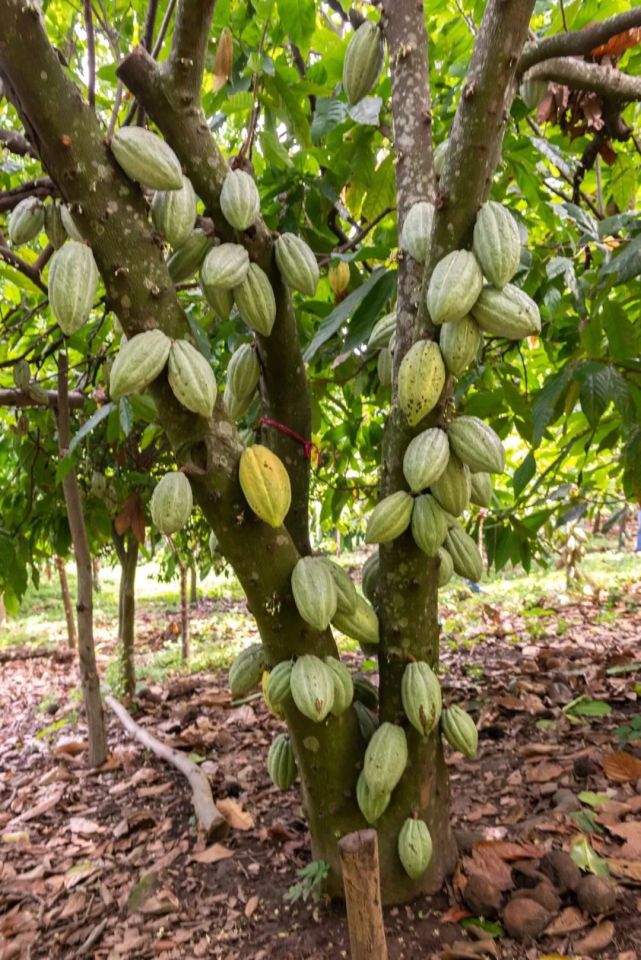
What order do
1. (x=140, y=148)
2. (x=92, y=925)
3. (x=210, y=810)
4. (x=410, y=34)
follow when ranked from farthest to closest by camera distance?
(x=210, y=810), (x=92, y=925), (x=410, y=34), (x=140, y=148)

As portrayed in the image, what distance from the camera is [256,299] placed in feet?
4.44

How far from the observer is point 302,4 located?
182 centimetres

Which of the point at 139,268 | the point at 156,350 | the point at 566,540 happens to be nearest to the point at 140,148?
the point at 139,268

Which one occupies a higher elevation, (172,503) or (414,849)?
(172,503)

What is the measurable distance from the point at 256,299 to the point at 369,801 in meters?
1.07

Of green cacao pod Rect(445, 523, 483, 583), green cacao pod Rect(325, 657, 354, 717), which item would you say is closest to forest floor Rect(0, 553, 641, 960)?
green cacao pod Rect(325, 657, 354, 717)

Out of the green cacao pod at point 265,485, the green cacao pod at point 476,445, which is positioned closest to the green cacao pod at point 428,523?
the green cacao pod at point 476,445

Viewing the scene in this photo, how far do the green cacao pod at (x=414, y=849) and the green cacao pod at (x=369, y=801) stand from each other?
7 centimetres

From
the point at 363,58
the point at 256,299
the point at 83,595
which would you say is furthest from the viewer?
the point at 83,595

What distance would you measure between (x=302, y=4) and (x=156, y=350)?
1191 mm

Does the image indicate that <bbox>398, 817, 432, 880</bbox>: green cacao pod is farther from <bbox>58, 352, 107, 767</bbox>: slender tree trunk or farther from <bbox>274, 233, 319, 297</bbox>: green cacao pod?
<bbox>58, 352, 107, 767</bbox>: slender tree trunk

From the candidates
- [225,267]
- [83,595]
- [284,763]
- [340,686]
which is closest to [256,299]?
[225,267]

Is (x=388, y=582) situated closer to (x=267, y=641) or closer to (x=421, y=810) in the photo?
(x=267, y=641)

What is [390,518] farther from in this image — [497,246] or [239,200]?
[239,200]
